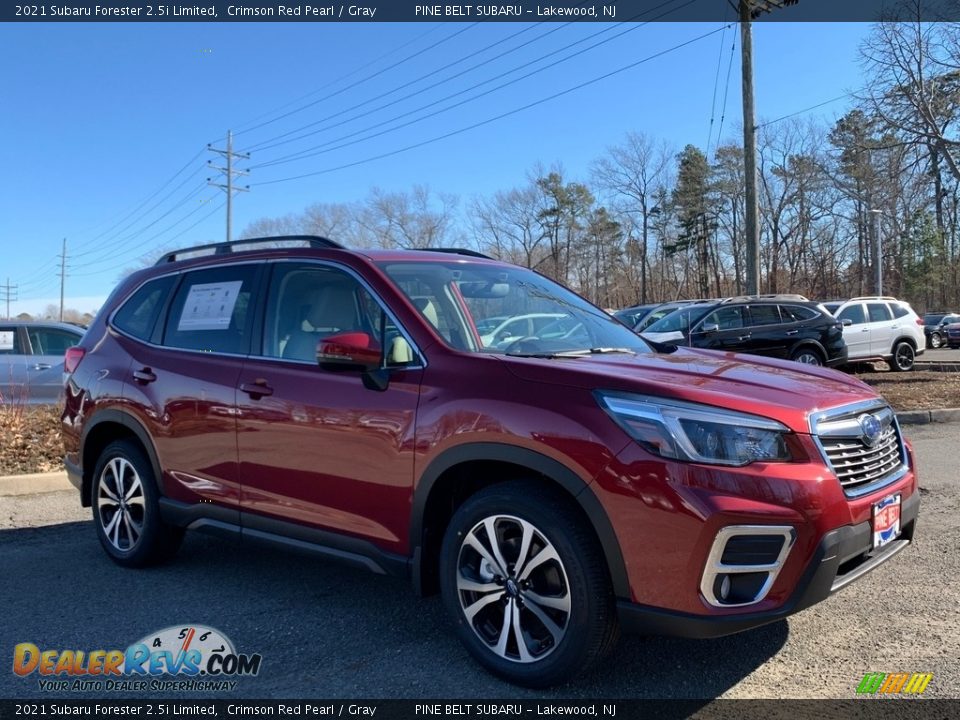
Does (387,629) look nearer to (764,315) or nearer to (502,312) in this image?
(502,312)

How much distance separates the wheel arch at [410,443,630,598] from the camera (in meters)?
2.73

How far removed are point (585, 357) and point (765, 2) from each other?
54.4 feet

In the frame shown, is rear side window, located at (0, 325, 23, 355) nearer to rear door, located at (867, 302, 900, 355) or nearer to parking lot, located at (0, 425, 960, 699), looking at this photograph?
parking lot, located at (0, 425, 960, 699)

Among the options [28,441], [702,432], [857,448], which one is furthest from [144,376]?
[28,441]

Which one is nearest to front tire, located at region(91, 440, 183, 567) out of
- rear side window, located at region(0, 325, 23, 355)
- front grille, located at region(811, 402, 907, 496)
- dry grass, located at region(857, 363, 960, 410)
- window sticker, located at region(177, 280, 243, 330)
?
window sticker, located at region(177, 280, 243, 330)

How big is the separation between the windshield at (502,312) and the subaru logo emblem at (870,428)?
46.6 inches

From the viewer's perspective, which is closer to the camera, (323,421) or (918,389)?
(323,421)

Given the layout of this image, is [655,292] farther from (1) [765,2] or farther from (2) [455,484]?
(2) [455,484]

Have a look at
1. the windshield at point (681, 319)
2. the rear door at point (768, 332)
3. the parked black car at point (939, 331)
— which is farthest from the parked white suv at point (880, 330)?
the parked black car at point (939, 331)

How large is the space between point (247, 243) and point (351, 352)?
1545 millimetres

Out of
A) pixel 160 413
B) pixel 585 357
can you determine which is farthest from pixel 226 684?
pixel 585 357

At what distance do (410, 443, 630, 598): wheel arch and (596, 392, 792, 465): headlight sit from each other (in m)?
0.30

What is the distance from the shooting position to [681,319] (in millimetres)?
15672

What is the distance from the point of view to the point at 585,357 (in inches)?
134
